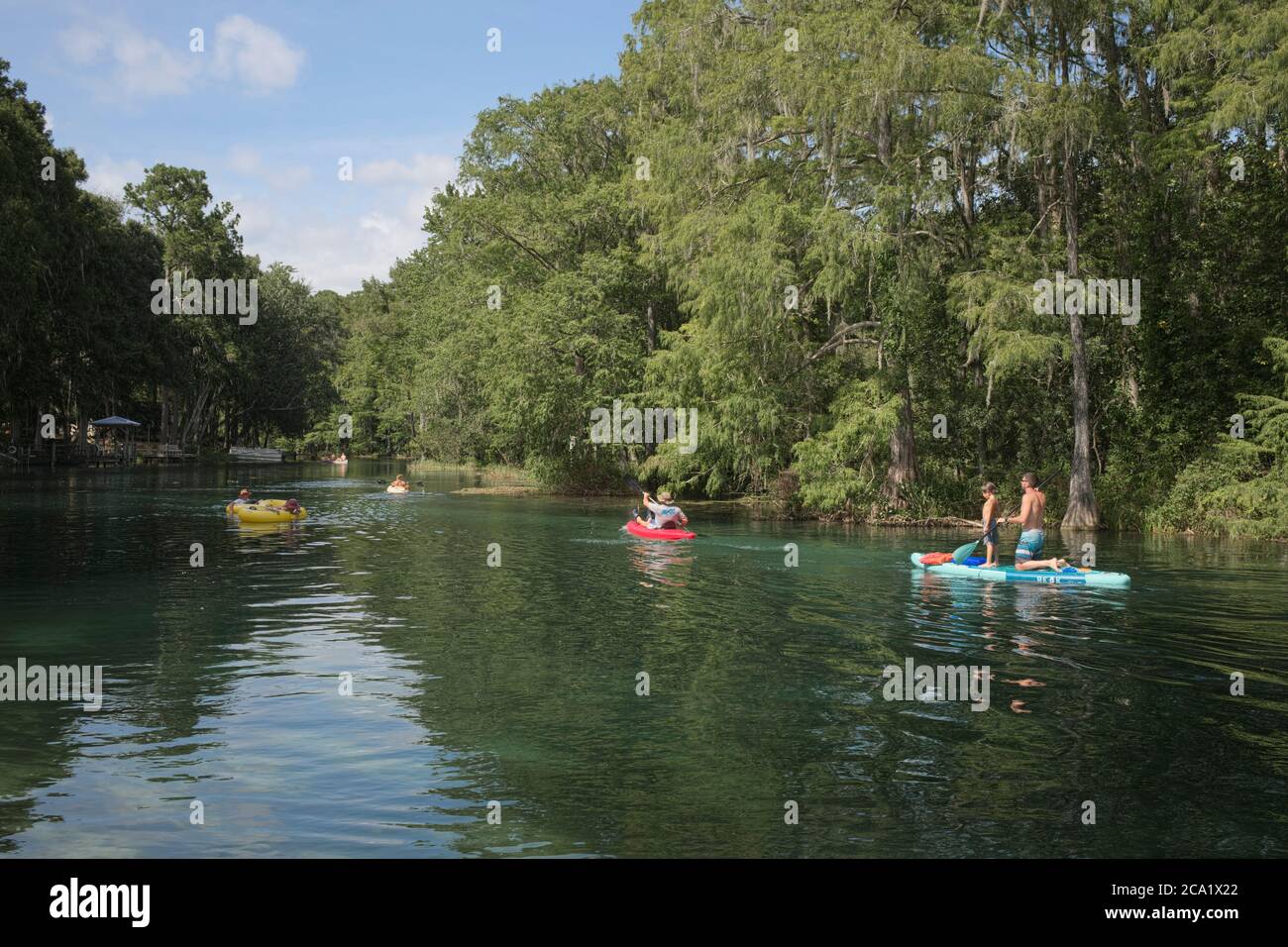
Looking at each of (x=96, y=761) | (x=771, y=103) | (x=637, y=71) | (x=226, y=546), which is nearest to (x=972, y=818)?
(x=96, y=761)

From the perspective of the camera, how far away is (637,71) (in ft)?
155

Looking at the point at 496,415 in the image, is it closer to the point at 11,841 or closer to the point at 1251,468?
the point at 1251,468

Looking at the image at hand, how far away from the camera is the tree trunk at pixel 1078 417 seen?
3416 centimetres

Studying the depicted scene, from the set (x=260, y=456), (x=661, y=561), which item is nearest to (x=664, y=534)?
(x=661, y=561)

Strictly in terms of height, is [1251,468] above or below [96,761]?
above

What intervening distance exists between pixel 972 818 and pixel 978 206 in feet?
116
